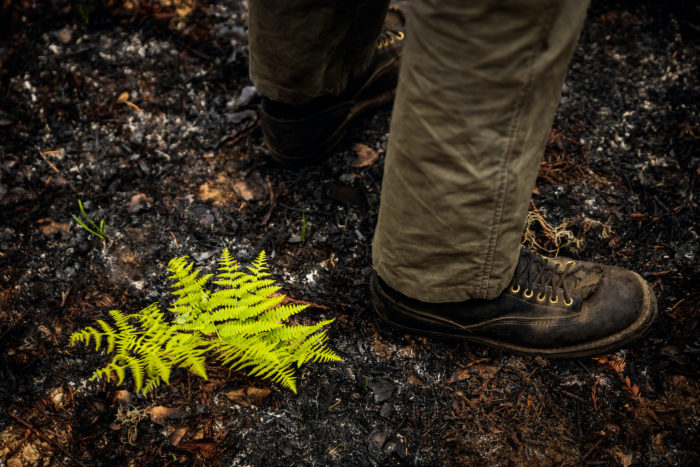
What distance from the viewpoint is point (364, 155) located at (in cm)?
283

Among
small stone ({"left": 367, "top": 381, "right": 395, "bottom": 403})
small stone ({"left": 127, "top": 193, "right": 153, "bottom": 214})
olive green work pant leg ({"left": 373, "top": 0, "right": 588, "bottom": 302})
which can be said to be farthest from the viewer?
small stone ({"left": 127, "top": 193, "right": 153, "bottom": 214})

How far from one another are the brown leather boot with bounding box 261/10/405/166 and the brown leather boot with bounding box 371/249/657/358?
3.33 feet

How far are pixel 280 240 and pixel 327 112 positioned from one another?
32.8 inches

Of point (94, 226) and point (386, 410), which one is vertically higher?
point (94, 226)

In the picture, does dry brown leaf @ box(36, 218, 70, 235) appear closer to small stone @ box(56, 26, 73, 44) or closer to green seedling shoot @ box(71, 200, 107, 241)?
green seedling shoot @ box(71, 200, 107, 241)

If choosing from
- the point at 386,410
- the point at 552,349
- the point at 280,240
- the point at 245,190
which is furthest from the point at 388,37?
the point at 386,410

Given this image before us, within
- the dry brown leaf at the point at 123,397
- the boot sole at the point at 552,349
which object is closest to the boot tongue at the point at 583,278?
the boot sole at the point at 552,349

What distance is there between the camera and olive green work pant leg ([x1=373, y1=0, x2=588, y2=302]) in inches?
48.2

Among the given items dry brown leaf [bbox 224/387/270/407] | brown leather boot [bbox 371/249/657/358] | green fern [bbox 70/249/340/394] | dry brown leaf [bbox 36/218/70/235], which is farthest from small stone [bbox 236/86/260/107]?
dry brown leaf [bbox 224/387/270/407]

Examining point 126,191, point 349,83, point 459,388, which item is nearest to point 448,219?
point 459,388

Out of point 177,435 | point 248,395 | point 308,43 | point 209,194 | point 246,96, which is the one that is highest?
point 308,43

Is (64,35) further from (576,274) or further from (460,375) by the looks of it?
(576,274)

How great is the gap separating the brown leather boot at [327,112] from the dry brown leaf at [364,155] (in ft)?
0.48

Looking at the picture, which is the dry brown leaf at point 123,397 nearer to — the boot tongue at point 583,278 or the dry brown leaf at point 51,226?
the dry brown leaf at point 51,226
